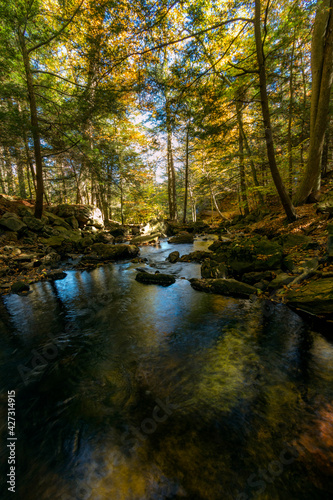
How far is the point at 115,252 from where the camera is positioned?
1002 cm

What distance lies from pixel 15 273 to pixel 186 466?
8.11 m

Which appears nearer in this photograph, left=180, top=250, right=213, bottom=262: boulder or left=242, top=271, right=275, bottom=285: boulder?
left=242, top=271, right=275, bottom=285: boulder

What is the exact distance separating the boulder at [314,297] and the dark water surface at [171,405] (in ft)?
1.03

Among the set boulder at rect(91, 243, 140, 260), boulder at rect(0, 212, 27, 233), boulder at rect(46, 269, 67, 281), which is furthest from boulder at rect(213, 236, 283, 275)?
boulder at rect(0, 212, 27, 233)

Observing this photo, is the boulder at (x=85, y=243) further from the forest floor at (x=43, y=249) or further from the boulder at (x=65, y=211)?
the boulder at (x=65, y=211)

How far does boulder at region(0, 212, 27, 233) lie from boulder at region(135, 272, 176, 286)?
7185mm

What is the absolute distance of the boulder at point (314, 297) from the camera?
3.53m

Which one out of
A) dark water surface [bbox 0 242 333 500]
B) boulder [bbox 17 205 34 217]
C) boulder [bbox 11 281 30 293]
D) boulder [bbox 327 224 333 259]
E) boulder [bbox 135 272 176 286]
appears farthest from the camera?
boulder [bbox 17 205 34 217]

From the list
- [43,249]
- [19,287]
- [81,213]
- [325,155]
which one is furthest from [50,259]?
[325,155]

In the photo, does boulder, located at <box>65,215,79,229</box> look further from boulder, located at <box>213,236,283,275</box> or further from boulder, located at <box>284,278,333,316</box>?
boulder, located at <box>284,278,333,316</box>

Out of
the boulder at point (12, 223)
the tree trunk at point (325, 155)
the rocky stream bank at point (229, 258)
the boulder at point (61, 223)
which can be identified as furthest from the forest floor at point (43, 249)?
the tree trunk at point (325, 155)

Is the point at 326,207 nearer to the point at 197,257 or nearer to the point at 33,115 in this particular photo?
the point at 197,257

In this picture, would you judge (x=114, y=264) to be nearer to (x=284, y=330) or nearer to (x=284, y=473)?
(x=284, y=330)

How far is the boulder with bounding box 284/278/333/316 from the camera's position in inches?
139
